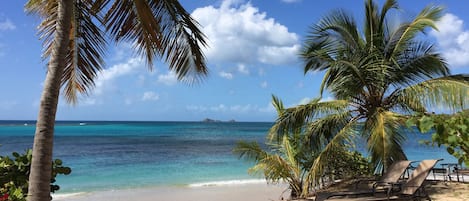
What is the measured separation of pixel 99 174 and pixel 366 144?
11.9 m

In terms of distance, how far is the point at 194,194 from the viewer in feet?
36.2

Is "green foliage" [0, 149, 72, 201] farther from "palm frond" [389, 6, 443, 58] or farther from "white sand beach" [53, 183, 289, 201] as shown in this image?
"palm frond" [389, 6, 443, 58]

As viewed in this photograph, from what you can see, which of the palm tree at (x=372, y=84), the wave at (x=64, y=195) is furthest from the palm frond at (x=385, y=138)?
the wave at (x=64, y=195)

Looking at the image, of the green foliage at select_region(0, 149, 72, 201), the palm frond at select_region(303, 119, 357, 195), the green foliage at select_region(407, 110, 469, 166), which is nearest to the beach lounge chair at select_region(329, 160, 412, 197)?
the palm frond at select_region(303, 119, 357, 195)

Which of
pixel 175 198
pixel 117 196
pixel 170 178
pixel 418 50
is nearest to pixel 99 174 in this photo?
pixel 170 178

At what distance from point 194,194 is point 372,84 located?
600 cm

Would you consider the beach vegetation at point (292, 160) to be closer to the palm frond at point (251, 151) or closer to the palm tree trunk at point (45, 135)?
the palm frond at point (251, 151)

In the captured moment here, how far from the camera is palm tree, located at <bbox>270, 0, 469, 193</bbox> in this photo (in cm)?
717

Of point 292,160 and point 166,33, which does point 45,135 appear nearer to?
point 166,33

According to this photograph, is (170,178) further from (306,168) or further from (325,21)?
(325,21)

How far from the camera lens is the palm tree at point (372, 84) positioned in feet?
23.5

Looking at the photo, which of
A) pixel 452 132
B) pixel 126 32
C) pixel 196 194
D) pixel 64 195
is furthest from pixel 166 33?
pixel 64 195

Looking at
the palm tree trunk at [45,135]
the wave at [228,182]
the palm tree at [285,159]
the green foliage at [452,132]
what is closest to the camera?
the green foliage at [452,132]

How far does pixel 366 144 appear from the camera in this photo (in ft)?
25.1
